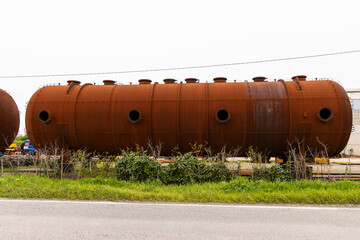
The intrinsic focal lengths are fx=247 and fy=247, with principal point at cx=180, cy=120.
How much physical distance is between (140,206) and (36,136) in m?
6.82

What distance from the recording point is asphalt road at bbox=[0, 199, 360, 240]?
439 centimetres

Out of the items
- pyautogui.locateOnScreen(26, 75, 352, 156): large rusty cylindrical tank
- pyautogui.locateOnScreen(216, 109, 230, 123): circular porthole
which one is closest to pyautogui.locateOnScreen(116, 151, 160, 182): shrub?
pyautogui.locateOnScreen(26, 75, 352, 156): large rusty cylindrical tank

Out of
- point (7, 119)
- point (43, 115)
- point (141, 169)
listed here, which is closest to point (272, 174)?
point (141, 169)

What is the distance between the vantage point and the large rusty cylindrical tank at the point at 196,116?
30.5 ft

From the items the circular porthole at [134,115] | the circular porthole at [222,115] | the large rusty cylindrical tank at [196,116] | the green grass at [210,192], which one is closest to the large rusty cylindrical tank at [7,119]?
the large rusty cylindrical tank at [196,116]

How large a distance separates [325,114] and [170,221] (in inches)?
294

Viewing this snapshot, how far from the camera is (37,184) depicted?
803cm

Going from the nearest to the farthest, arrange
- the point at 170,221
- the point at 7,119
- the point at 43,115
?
the point at 170,221 → the point at 43,115 → the point at 7,119

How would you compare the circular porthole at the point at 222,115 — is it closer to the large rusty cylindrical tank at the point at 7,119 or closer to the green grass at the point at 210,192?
the green grass at the point at 210,192

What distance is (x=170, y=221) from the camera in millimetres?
5074

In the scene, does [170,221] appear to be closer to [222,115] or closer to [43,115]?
[222,115]

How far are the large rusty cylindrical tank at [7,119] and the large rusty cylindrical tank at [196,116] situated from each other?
4336 mm

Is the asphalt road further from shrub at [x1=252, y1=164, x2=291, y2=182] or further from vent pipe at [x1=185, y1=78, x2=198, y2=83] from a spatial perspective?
vent pipe at [x1=185, y1=78, x2=198, y2=83]

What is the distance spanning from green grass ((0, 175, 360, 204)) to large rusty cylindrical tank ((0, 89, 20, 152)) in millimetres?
6950
